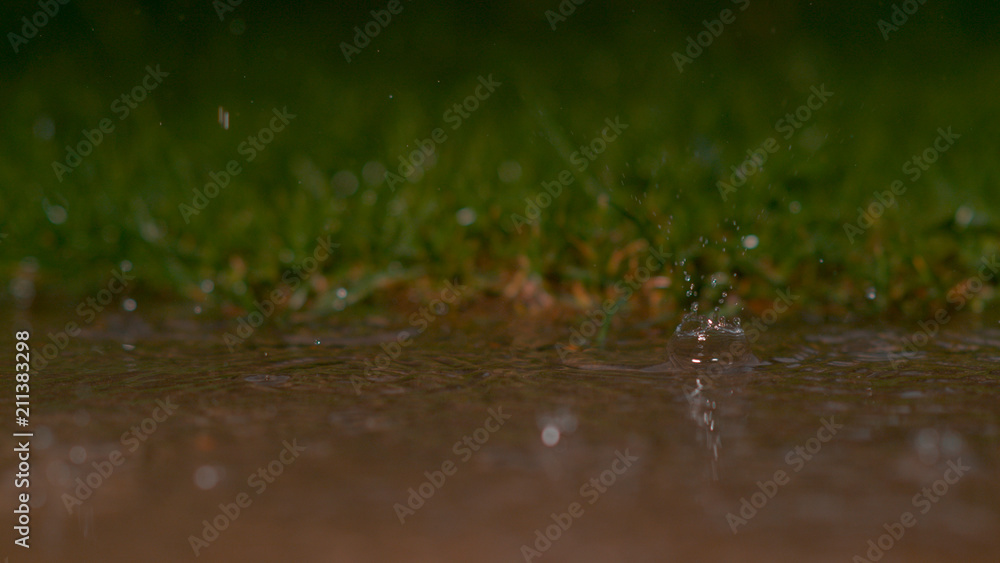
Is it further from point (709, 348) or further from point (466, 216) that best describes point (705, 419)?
point (466, 216)

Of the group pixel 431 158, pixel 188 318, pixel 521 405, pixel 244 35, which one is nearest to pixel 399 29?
pixel 244 35

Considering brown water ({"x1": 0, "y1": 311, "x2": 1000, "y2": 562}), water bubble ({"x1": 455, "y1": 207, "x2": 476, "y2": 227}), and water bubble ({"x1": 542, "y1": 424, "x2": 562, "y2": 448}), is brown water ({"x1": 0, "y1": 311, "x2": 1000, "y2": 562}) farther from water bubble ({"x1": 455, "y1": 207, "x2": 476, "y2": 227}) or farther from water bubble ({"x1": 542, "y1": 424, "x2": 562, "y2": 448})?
water bubble ({"x1": 455, "y1": 207, "x2": 476, "y2": 227})

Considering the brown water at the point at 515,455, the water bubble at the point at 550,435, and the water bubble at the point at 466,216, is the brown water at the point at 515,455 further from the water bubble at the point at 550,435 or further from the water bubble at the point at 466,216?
the water bubble at the point at 466,216

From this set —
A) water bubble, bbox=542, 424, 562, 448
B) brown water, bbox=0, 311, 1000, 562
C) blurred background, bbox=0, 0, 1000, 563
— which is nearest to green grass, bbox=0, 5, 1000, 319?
blurred background, bbox=0, 0, 1000, 563

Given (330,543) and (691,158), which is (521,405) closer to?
(330,543)

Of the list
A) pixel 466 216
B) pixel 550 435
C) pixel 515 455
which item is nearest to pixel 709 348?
pixel 550 435

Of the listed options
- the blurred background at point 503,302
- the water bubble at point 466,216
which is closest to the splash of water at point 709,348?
the blurred background at point 503,302
